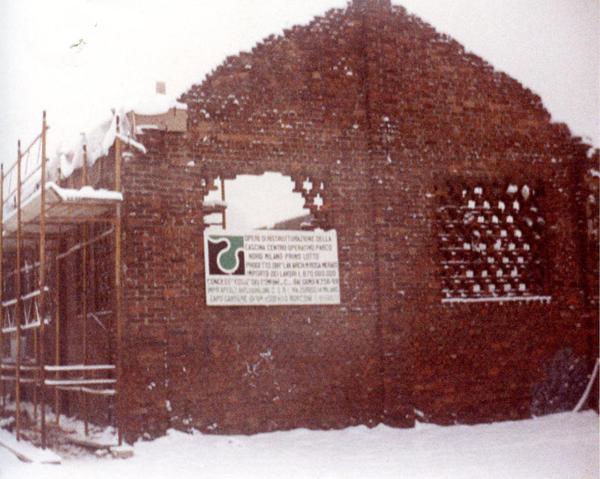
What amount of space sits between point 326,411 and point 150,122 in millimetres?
4016

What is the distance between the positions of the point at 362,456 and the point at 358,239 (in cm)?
286

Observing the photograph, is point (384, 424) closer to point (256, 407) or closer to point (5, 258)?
point (256, 407)

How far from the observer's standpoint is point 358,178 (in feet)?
37.9

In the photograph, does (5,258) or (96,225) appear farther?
(5,258)

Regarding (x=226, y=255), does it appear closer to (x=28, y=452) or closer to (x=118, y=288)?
(x=118, y=288)

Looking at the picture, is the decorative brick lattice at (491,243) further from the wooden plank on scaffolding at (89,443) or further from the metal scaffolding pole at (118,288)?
the wooden plank on scaffolding at (89,443)

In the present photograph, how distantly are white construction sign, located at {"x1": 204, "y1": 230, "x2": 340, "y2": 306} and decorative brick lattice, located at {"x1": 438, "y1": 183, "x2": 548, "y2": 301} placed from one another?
162cm

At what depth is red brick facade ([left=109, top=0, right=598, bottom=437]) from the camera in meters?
10.5

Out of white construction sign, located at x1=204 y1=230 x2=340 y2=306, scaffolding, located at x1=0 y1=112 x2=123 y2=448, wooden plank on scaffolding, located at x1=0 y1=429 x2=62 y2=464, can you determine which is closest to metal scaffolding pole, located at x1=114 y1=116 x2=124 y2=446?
scaffolding, located at x1=0 y1=112 x2=123 y2=448

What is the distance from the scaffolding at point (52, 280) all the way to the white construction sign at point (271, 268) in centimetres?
117

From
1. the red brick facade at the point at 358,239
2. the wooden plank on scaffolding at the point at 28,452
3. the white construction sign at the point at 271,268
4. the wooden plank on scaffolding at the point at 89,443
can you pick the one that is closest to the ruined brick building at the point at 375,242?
the red brick facade at the point at 358,239

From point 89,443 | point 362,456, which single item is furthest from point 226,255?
point 362,456

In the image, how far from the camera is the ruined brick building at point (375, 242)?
1054cm

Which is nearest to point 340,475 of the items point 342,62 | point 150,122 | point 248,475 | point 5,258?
point 248,475
